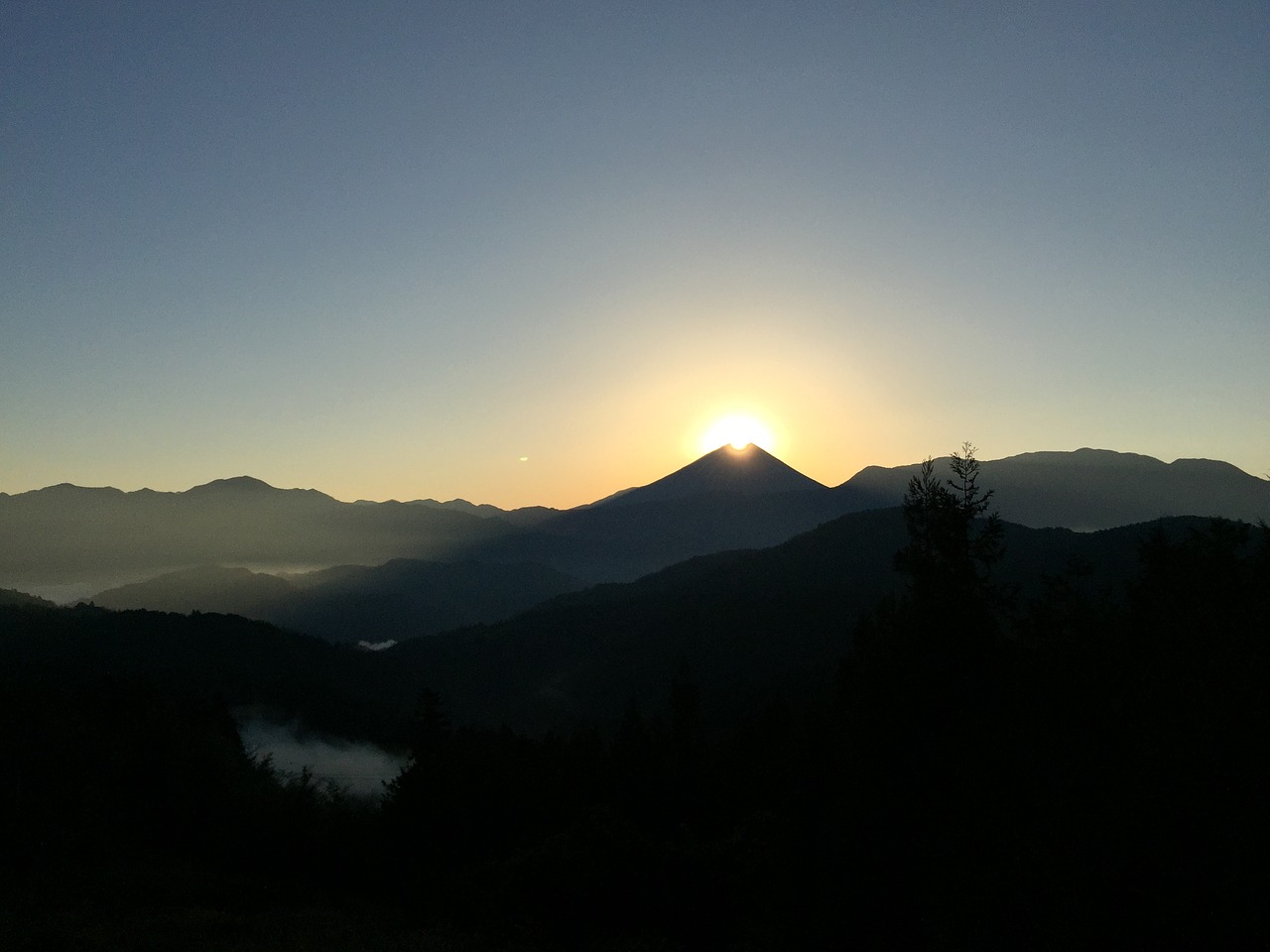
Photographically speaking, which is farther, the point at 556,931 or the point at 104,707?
the point at 104,707

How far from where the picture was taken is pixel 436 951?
1927cm

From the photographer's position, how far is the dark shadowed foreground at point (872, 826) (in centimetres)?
1136

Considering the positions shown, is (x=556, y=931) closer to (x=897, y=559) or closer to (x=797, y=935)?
(x=797, y=935)

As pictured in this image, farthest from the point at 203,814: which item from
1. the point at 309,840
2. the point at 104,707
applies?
the point at 104,707

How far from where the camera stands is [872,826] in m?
13.7

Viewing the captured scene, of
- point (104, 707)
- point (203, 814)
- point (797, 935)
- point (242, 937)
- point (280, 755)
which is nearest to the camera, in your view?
point (797, 935)

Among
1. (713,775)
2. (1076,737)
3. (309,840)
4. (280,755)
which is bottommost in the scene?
(280,755)

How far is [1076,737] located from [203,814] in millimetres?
32177

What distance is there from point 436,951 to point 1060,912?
48.7 ft

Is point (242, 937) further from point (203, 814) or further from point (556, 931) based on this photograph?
point (203, 814)

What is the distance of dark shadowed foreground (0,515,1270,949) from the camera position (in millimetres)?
11359

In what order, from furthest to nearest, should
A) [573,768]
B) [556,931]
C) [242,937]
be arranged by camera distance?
1. [573,768]
2. [556,931]
3. [242,937]

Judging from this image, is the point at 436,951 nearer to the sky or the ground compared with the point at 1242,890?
nearer to the ground

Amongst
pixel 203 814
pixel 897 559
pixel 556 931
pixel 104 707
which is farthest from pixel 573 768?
pixel 897 559
